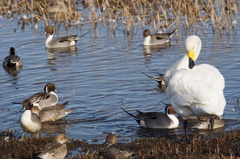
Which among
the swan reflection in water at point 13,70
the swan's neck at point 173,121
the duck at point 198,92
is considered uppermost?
the duck at point 198,92

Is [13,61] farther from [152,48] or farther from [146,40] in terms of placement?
[152,48]

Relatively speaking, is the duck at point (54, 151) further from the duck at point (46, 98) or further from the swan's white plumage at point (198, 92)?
the duck at point (46, 98)

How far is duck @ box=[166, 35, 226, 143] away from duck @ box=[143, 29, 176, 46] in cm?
772

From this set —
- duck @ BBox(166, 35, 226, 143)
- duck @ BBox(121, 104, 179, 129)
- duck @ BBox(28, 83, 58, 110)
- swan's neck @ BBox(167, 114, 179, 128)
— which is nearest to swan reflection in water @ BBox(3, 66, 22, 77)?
duck @ BBox(28, 83, 58, 110)

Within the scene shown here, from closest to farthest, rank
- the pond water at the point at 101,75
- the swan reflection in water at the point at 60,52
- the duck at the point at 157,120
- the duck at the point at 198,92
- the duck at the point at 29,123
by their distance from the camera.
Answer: the duck at the point at 198,92 < the duck at the point at 29,123 < the duck at the point at 157,120 < the pond water at the point at 101,75 < the swan reflection in water at the point at 60,52

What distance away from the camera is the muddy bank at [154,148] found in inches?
284

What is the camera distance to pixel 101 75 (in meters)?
13.4

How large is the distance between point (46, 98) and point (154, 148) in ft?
14.8

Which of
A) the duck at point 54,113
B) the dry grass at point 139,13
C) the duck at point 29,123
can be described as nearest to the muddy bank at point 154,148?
the duck at point 29,123

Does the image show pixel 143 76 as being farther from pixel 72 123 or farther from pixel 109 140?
pixel 109 140

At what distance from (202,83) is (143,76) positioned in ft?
16.5

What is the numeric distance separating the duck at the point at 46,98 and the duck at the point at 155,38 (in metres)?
5.36

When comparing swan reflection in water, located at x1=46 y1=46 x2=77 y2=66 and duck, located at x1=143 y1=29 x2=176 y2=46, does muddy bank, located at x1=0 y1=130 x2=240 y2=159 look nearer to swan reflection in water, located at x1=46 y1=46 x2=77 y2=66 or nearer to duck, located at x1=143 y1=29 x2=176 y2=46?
swan reflection in water, located at x1=46 y1=46 x2=77 y2=66

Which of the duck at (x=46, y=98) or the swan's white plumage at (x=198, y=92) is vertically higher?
the swan's white plumage at (x=198, y=92)
